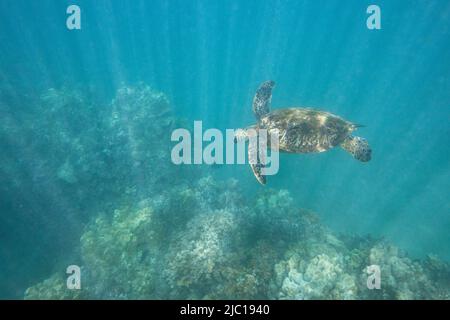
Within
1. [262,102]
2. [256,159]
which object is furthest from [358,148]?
[262,102]

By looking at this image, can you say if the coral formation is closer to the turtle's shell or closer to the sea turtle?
the sea turtle

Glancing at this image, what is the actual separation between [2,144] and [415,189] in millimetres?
35569

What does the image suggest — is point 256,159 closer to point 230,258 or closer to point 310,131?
point 310,131

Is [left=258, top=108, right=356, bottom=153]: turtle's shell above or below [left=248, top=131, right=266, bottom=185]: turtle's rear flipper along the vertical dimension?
above

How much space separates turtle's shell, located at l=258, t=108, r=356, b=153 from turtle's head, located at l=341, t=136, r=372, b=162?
0.19 metres

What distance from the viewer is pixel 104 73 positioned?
46.1 meters

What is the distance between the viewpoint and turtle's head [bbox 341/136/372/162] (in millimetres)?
7918

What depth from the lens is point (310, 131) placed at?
27.9 feet

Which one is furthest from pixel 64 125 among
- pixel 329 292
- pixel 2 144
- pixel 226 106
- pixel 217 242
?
pixel 226 106

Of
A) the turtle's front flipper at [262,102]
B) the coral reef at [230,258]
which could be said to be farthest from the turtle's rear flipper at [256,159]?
the coral reef at [230,258]

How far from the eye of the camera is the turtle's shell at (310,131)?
27.9 feet

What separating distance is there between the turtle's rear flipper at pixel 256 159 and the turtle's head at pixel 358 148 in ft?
8.67

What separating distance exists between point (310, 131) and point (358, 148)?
57.1 inches

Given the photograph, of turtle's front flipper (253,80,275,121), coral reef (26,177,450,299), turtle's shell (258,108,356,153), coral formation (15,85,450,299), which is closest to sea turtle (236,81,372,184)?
turtle's shell (258,108,356,153)
